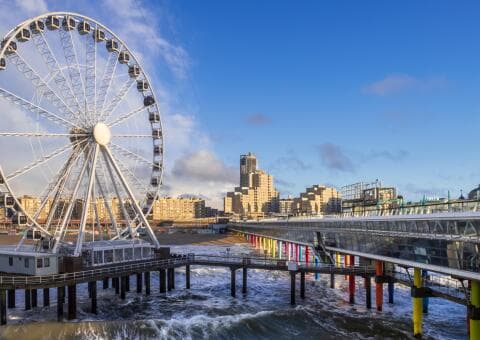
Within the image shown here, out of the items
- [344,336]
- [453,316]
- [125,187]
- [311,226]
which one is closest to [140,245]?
[125,187]

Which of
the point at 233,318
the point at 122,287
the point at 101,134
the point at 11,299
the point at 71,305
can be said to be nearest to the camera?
the point at 71,305

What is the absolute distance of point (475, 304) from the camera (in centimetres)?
2873

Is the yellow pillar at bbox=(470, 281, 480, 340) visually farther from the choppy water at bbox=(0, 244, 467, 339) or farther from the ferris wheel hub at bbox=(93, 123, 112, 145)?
the ferris wheel hub at bbox=(93, 123, 112, 145)

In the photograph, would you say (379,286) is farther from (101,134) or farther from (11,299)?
(11,299)

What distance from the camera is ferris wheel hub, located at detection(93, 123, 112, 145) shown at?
49406 millimetres

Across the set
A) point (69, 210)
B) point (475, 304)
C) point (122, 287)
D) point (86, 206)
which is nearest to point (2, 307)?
point (69, 210)

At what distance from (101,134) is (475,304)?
36.8 meters

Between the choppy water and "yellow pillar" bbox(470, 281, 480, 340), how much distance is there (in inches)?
304

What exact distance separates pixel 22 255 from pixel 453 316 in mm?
37732

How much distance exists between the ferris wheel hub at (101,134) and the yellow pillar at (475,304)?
3610 cm

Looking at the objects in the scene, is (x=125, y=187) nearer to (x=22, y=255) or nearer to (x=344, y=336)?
(x=22, y=255)

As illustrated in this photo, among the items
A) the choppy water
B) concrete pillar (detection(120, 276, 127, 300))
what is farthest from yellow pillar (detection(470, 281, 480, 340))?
concrete pillar (detection(120, 276, 127, 300))

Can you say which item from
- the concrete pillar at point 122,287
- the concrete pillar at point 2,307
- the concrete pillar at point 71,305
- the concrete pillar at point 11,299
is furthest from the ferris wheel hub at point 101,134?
the concrete pillar at point 2,307

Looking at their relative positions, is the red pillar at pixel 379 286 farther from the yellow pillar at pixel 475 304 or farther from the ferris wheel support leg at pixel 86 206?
the ferris wheel support leg at pixel 86 206
